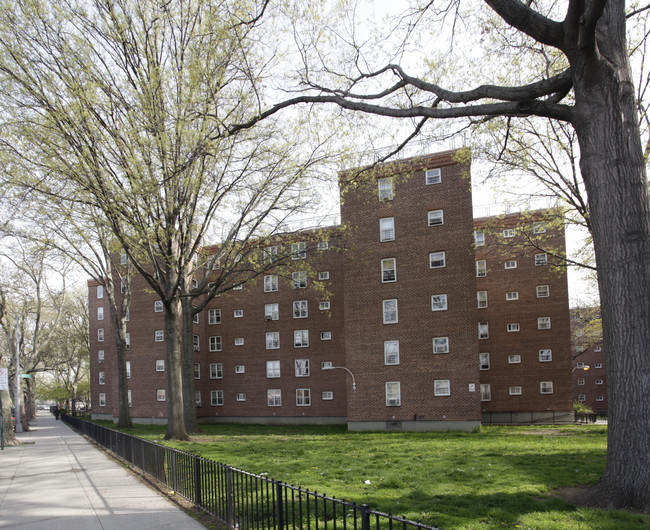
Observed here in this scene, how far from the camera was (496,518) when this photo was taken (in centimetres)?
837

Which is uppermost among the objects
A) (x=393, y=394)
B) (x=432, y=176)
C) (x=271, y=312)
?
(x=432, y=176)

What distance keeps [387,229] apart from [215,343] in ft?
70.5

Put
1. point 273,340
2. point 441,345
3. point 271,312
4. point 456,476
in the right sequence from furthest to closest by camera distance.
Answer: point 271,312, point 273,340, point 441,345, point 456,476

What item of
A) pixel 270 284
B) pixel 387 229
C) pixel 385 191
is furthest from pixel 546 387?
pixel 270 284

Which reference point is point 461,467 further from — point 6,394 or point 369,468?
point 6,394

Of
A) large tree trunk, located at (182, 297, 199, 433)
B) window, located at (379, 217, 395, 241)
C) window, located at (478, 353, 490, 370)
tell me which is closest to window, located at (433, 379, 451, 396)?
window, located at (379, 217, 395, 241)

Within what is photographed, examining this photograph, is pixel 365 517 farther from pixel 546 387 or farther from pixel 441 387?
pixel 546 387

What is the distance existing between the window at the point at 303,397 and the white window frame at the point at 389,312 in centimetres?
1299

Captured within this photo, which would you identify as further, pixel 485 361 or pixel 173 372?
pixel 485 361

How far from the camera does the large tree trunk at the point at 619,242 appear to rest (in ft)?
26.8

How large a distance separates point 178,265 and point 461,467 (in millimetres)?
12252

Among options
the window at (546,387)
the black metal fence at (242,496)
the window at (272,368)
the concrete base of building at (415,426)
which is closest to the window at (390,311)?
the concrete base of building at (415,426)

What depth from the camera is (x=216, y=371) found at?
46562mm

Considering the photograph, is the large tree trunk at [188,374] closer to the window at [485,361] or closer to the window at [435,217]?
the window at [435,217]
